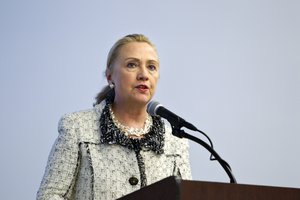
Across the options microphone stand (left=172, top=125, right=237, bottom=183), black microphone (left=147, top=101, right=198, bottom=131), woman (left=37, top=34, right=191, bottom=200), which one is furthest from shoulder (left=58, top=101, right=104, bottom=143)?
microphone stand (left=172, top=125, right=237, bottom=183)

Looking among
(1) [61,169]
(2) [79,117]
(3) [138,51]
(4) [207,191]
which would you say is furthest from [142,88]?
(4) [207,191]

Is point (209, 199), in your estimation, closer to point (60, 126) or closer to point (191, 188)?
point (191, 188)

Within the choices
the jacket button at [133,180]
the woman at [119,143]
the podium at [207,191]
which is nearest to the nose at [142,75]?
the woman at [119,143]

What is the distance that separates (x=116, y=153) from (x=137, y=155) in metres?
0.08

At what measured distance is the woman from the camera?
179cm

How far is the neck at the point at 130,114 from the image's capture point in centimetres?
193

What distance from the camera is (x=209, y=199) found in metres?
0.92

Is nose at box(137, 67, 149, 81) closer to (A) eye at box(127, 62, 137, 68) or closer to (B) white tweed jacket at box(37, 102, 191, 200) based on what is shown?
(A) eye at box(127, 62, 137, 68)

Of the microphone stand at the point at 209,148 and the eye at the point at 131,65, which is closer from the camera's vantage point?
the microphone stand at the point at 209,148

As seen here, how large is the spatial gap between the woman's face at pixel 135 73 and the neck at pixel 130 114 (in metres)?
0.03

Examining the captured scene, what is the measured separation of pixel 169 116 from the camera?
4.68ft

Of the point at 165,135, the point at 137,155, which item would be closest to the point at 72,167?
the point at 137,155

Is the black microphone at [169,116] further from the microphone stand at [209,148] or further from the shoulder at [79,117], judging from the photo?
the shoulder at [79,117]

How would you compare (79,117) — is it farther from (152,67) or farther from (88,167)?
(152,67)
